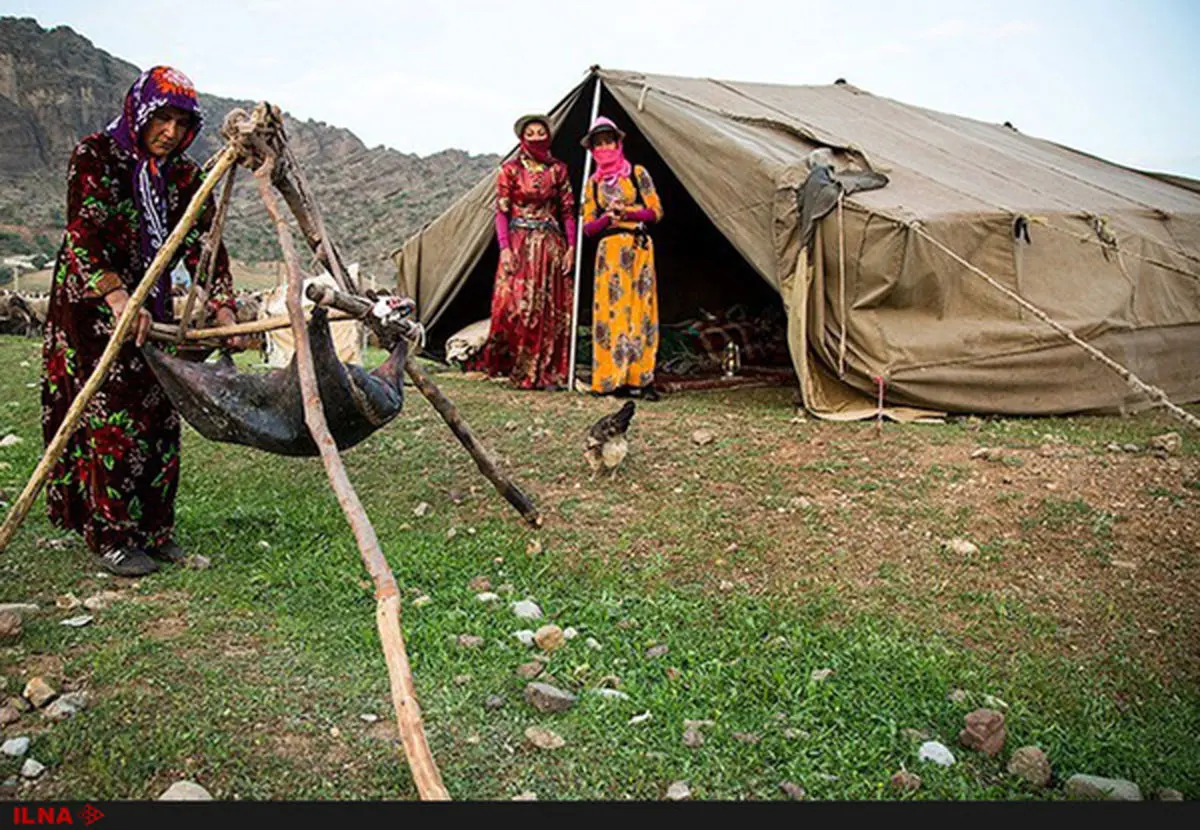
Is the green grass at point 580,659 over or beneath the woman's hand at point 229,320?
beneath

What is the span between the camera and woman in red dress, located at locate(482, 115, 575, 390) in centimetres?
696

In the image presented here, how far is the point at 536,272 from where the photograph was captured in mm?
7035

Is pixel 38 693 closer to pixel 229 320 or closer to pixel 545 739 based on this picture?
pixel 545 739

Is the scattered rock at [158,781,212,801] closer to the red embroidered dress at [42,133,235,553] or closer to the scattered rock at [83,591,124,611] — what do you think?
the scattered rock at [83,591,124,611]

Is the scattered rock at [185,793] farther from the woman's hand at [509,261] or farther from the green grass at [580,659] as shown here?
the woman's hand at [509,261]

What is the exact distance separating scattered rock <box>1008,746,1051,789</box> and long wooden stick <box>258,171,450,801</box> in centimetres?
128

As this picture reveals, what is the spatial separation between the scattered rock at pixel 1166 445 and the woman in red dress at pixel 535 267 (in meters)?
3.78

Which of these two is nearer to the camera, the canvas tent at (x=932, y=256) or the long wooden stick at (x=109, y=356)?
the long wooden stick at (x=109, y=356)

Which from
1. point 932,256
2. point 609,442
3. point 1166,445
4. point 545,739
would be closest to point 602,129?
point 932,256

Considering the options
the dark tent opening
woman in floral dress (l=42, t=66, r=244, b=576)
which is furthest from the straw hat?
woman in floral dress (l=42, t=66, r=244, b=576)

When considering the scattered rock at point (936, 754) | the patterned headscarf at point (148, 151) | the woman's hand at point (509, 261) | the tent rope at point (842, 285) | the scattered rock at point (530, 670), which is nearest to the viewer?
the scattered rock at point (936, 754)

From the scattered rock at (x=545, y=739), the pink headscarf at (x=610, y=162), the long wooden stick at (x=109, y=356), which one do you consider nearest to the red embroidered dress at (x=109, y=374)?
the long wooden stick at (x=109, y=356)

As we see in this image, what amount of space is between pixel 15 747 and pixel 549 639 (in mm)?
1334

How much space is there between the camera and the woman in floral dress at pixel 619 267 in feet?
21.4
